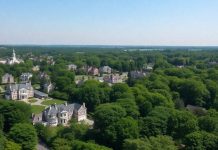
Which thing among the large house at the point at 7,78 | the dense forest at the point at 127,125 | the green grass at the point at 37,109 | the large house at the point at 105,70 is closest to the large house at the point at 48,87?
the green grass at the point at 37,109

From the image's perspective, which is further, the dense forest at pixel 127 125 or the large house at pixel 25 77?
the large house at pixel 25 77

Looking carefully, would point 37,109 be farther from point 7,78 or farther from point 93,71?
point 93,71

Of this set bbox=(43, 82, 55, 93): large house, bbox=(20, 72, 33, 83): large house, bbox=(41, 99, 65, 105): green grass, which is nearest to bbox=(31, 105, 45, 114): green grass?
bbox=(41, 99, 65, 105): green grass

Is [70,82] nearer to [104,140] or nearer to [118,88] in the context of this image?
[118,88]

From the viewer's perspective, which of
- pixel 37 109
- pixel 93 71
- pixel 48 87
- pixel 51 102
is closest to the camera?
pixel 37 109

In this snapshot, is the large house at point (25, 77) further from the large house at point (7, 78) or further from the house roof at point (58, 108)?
the house roof at point (58, 108)

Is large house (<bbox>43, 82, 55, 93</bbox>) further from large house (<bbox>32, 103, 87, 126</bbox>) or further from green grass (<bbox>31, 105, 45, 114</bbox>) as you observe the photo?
large house (<bbox>32, 103, 87, 126</bbox>)

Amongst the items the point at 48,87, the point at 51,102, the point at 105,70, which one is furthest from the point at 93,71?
the point at 51,102

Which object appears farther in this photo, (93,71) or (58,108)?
(93,71)
